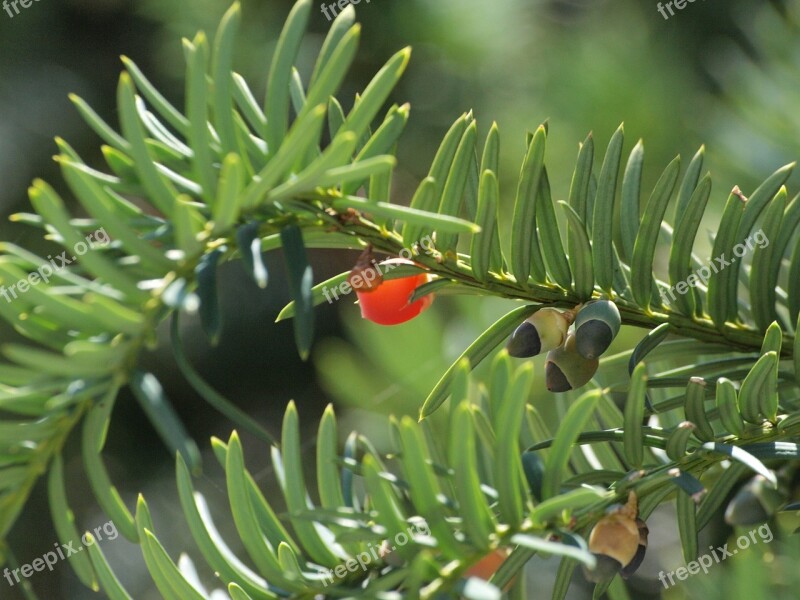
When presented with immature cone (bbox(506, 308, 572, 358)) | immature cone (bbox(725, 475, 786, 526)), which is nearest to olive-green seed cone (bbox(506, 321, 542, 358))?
immature cone (bbox(506, 308, 572, 358))

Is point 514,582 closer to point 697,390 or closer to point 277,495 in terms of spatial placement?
point 697,390

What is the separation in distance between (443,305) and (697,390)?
88 centimetres

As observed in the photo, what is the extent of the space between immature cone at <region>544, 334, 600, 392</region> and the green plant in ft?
0.05

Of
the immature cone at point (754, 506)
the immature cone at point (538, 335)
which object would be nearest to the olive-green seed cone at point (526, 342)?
the immature cone at point (538, 335)

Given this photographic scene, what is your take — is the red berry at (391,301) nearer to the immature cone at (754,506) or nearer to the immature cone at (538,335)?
the immature cone at (538,335)

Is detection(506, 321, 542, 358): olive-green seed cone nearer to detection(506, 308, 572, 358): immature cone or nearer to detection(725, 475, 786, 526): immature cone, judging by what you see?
detection(506, 308, 572, 358): immature cone

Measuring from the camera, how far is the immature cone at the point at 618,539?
9.9 inches

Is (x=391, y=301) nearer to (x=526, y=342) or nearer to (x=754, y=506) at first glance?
(x=526, y=342)

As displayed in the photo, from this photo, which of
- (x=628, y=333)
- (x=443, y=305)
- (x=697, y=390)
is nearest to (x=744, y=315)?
(x=697, y=390)

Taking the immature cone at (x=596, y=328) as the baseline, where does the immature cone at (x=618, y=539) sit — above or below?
below

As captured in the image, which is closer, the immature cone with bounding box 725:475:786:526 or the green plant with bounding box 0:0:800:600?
the green plant with bounding box 0:0:800:600

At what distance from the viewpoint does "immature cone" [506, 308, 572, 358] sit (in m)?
0.28

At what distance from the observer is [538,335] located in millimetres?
281

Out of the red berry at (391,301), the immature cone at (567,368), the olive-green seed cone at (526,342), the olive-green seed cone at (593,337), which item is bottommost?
the immature cone at (567,368)
